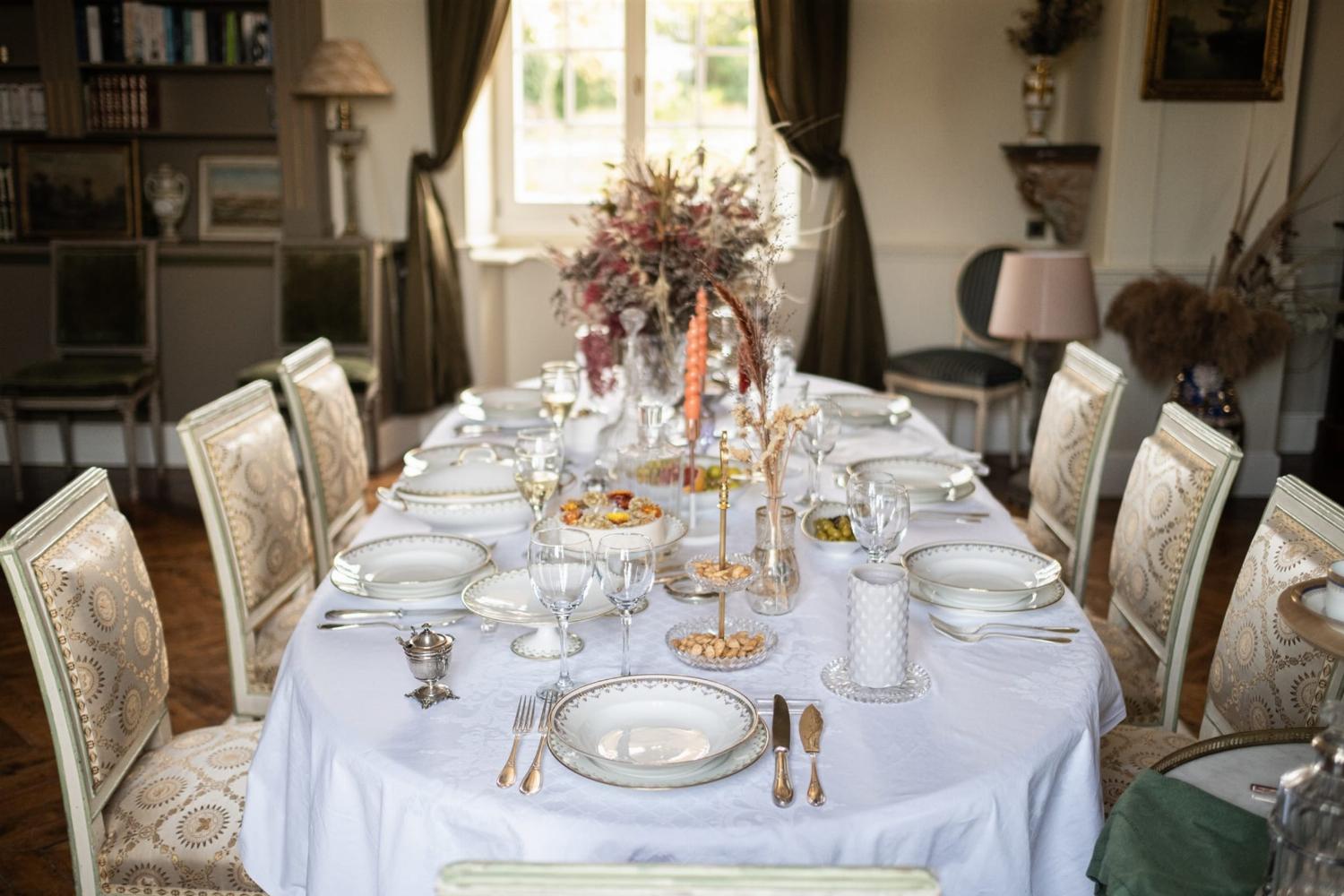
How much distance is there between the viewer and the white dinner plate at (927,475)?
231 cm

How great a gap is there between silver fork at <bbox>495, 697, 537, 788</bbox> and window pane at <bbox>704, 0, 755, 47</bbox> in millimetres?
4613

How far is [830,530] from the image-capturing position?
2033 millimetres

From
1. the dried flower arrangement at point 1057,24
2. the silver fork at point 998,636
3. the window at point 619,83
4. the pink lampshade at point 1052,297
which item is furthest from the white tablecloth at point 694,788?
the window at point 619,83

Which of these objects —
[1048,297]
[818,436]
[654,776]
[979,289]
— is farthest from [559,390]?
[979,289]

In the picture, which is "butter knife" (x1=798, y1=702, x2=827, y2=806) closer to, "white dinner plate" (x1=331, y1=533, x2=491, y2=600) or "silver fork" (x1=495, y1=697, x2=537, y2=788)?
"silver fork" (x1=495, y1=697, x2=537, y2=788)

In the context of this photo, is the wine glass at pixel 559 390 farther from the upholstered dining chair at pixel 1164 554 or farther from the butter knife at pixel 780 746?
the butter knife at pixel 780 746

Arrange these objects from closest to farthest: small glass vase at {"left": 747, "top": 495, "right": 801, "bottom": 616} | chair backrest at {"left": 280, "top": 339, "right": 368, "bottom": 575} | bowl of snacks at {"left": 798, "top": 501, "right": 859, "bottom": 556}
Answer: small glass vase at {"left": 747, "top": 495, "right": 801, "bottom": 616} → bowl of snacks at {"left": 798, "top": 501, "right": 859, "bottom": 556} → chair backrest at {"left": 280, "top": 339, "right": 368, "bottom": 575}

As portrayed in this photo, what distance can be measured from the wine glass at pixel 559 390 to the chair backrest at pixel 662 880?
1.79m

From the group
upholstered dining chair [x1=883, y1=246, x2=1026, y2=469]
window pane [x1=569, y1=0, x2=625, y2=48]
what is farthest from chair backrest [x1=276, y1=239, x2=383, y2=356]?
upholstered dining chair [x1=883, y1=246, x2=1026, y2=469]

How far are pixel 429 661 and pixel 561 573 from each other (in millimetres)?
202

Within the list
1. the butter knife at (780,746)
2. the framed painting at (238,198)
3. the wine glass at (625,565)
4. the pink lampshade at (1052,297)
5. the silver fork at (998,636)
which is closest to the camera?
the butter knife at (780,746)

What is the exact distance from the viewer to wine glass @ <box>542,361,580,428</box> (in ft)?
8.54

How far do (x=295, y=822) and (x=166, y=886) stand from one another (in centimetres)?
29

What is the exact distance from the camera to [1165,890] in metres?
1.11
